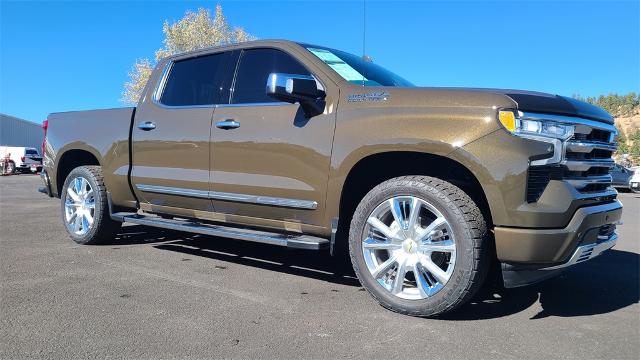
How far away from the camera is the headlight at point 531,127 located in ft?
10.1

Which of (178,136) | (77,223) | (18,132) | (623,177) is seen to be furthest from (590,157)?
(18,132)

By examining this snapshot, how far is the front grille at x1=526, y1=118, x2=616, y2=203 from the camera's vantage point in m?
3.08

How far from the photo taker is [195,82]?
200 inches

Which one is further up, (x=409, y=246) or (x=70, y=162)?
(x=70, y=162)

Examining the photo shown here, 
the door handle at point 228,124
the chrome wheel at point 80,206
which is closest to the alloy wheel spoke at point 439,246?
the door handle at point 228,124

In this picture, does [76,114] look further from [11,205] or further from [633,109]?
[633,109]

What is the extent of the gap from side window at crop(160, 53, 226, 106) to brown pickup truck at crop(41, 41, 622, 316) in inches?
0.6

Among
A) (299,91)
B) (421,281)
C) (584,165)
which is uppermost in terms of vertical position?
(299,91)

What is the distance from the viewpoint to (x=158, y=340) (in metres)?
2.89

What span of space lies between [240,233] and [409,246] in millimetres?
1492

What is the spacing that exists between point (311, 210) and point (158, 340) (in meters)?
1.53

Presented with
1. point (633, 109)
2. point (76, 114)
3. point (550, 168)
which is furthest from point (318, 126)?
point (633, 109)

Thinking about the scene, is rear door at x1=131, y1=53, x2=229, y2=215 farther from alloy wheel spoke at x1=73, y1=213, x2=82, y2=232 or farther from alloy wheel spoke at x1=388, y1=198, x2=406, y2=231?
alloy wheel spoke at x1=388, y1=198, x2=406, y2=231

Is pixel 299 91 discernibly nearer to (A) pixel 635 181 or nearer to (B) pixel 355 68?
(B) pixel 355 68
